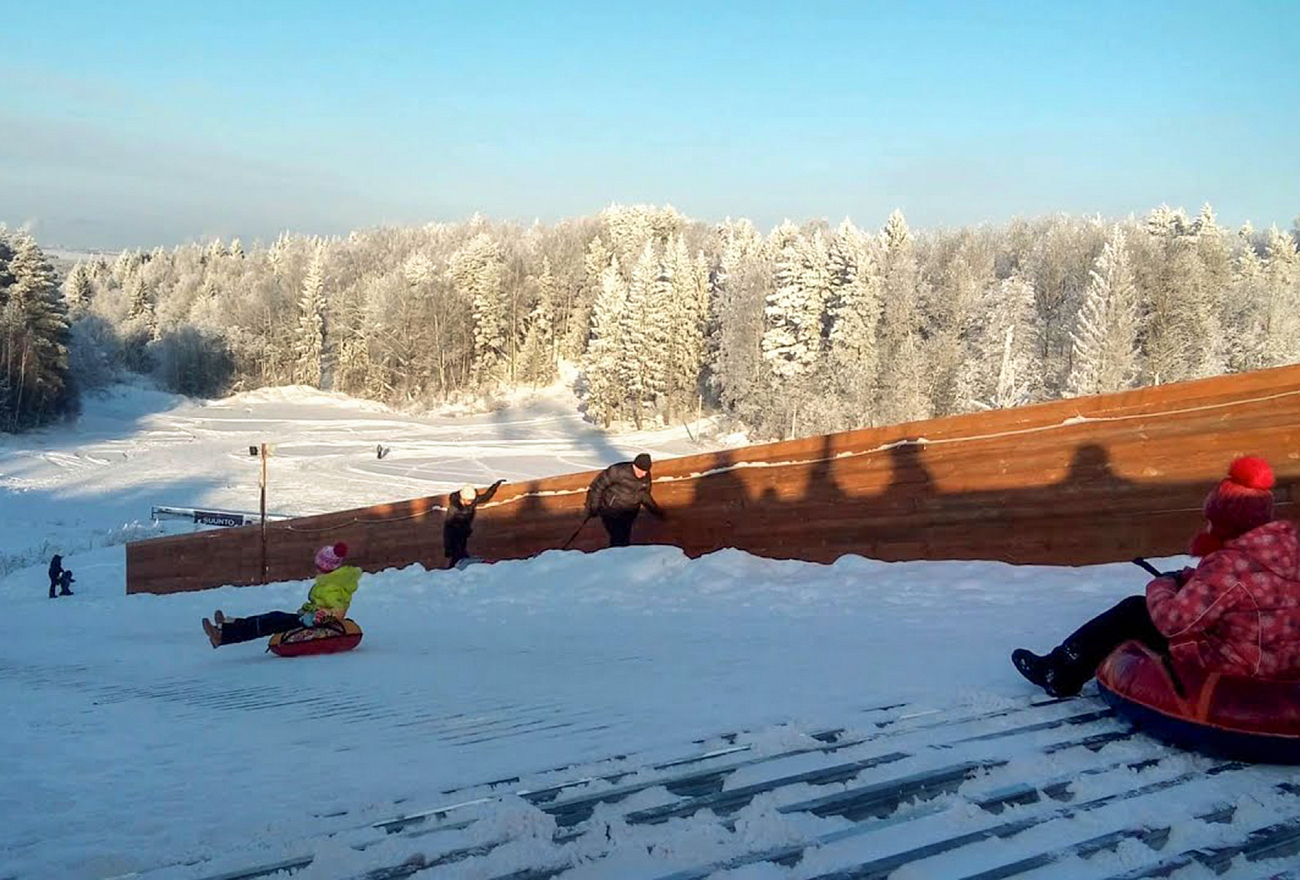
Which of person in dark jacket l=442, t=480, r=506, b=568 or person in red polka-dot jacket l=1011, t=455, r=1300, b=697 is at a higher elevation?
person in red polka-dot jacket l=1011, t=455, r=1300, b=697

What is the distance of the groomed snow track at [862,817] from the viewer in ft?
9.99

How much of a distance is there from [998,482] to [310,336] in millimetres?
87596

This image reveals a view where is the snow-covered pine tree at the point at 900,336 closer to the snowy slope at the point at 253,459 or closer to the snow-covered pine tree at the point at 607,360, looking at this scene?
the snowy slope at the point at 253,459

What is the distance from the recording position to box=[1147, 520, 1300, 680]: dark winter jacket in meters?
3.94

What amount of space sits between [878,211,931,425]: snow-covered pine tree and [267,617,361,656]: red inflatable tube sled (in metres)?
43.7

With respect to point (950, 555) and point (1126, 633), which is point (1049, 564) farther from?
point (1126, 633)

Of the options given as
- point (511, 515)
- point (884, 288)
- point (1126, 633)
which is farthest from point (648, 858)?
point (884, 288)

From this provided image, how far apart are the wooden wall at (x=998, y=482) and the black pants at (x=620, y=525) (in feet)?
1.23

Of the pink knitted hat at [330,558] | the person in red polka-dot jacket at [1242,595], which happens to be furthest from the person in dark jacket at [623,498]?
the person in red polka-dot jacket at [1242,595]

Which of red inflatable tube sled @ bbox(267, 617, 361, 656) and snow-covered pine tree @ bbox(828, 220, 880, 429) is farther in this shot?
snow-covered pine tree @ bbox(828, 220, 880, 429)

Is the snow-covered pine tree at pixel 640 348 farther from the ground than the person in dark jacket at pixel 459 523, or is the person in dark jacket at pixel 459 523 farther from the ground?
the snow-covered pine tree at pixel 640 348

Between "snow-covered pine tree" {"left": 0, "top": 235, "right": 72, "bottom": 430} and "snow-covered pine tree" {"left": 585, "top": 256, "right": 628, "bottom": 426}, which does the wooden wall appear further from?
"snow-covered pine tree" {"left": 0, "top": 235, "right": 72, "bottom": 430}

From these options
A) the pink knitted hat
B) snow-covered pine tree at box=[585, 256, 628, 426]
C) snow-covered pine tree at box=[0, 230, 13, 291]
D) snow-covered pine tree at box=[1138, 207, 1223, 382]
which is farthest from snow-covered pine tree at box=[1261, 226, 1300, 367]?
snow-covered pine tree at box=[0, 230, 13, 291]

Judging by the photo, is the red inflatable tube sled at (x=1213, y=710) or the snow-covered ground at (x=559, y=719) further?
the red inflatable tube sled at (x=1213, y=710)
